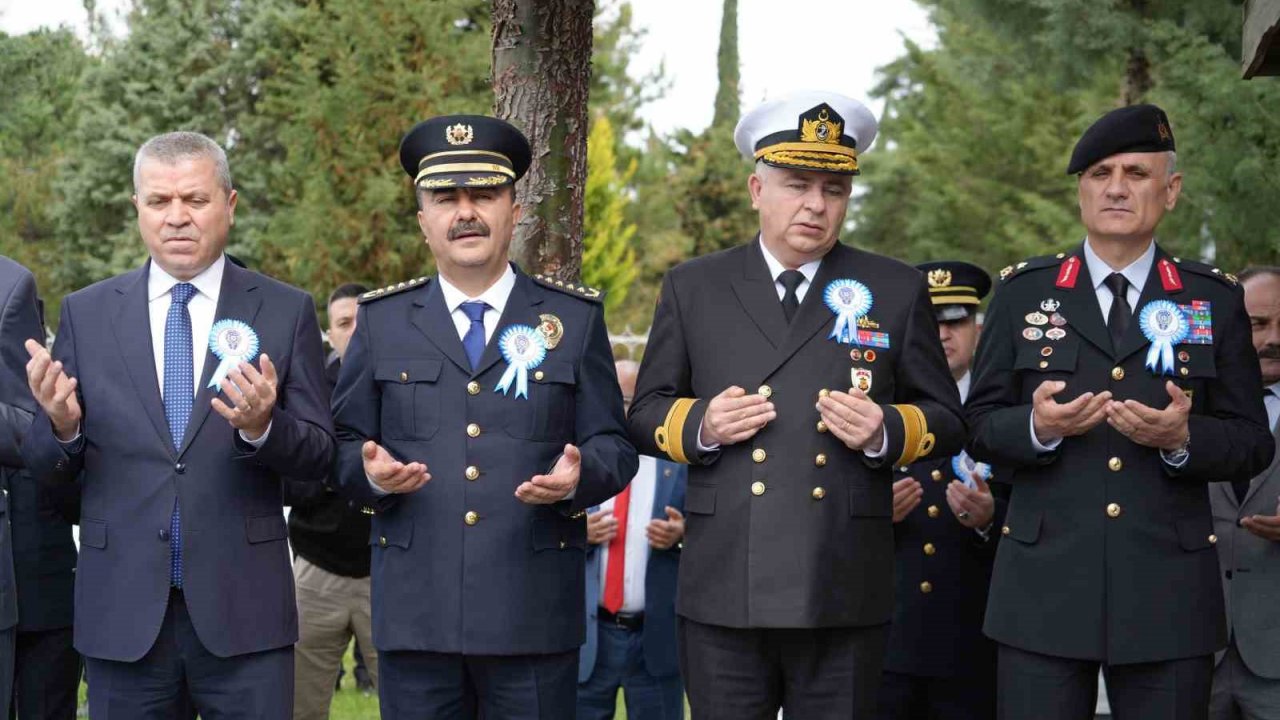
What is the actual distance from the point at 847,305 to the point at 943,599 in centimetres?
165

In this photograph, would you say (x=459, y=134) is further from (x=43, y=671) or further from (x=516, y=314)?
(x=43, y=671)

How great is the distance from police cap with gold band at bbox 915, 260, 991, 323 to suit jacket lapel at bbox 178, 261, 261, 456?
2874 mm

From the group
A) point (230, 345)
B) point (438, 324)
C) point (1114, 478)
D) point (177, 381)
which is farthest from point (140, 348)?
point (1114, 478)

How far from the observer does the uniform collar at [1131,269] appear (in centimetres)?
473

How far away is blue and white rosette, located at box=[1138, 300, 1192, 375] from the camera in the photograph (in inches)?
180

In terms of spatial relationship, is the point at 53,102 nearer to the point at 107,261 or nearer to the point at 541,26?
the point at 107,261

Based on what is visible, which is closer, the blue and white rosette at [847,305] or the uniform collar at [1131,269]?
the blue and white rosette at [847,305]

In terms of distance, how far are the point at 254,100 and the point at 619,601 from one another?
86.7 feet

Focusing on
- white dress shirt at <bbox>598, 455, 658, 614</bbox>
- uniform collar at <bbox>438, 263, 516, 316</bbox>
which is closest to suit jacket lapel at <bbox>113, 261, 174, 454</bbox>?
uniform collar at <bbox>438, 263, 516, 316</bbox>

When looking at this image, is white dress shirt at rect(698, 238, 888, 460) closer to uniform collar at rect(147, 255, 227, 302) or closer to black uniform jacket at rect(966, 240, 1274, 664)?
black uniform jacket at rect(966, 240, 1274, 664)

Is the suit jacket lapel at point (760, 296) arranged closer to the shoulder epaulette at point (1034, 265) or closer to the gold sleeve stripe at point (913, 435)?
the gold sleeve stripe at point (913, 435)

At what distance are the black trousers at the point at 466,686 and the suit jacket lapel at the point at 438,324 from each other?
2.82 feet

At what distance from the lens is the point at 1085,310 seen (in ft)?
15.4

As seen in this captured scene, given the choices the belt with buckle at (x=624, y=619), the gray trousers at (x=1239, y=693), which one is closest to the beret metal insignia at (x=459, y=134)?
the belt with buckle at (x=624, y=619)
